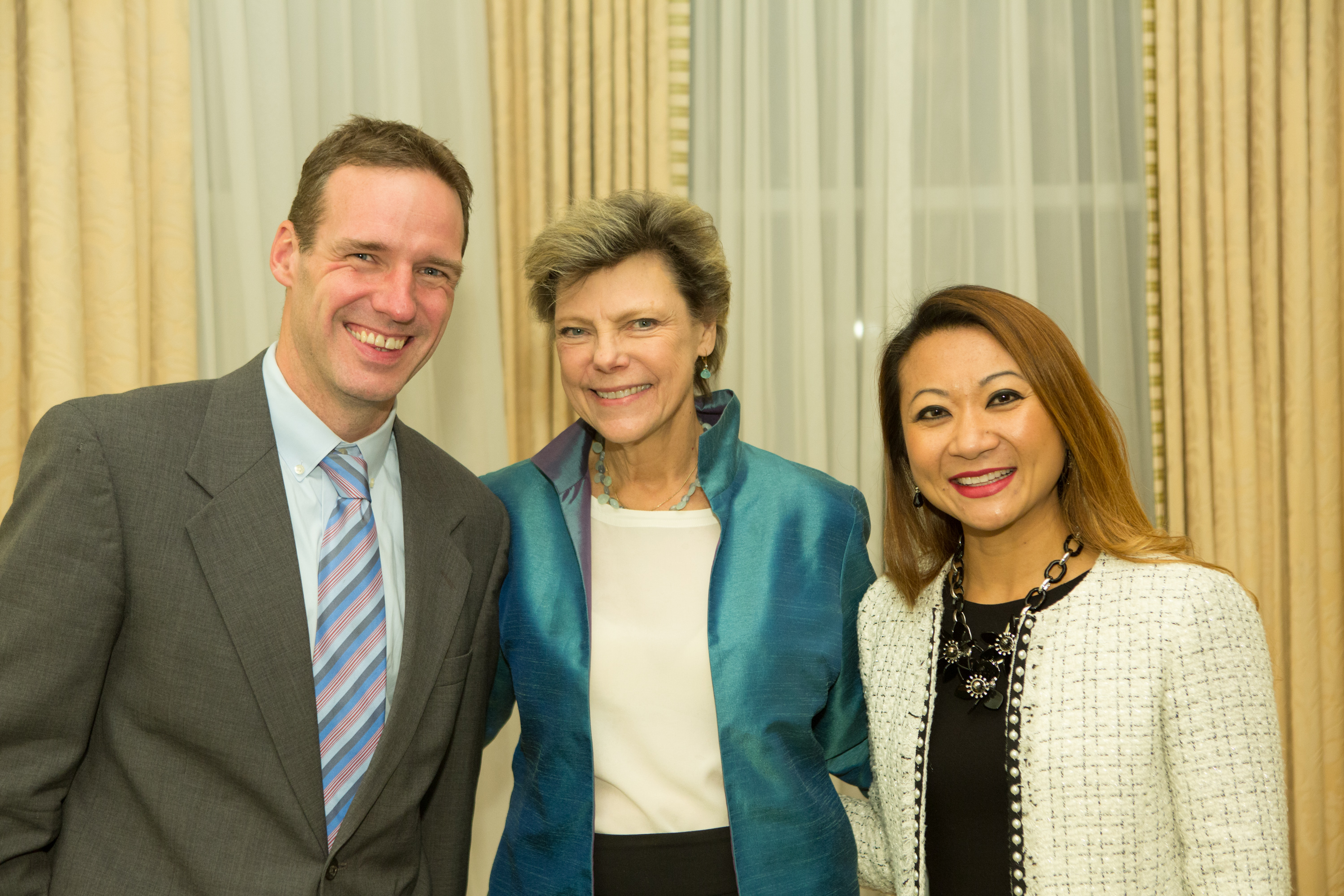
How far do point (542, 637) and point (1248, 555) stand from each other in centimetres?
210

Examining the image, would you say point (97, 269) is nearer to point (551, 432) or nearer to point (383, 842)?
point (551, 432)

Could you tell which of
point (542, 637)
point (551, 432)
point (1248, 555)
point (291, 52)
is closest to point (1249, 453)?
point (1248, 555)

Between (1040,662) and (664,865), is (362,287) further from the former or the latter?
(1040,662)

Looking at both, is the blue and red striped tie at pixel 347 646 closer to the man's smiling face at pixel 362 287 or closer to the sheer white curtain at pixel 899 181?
the man's smiling face at pixel 362 287

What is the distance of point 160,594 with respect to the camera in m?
1.28

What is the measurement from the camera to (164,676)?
50.5 inches

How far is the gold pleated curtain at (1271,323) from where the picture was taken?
2.74m

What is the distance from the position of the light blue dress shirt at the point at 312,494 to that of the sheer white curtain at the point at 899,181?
1.51 meters

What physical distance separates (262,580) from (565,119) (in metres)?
1.82

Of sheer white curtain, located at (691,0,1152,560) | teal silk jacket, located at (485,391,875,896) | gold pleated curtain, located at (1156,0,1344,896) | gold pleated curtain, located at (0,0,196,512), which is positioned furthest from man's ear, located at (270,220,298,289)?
gold pleated curtain, located at (1156,0,1344,896)

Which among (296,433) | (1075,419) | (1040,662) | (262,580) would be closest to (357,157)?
(296,433)

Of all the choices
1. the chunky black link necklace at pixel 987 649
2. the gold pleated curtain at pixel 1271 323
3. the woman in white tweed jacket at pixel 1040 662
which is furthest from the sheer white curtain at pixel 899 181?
the chunky black link necklace at pixel 987 649

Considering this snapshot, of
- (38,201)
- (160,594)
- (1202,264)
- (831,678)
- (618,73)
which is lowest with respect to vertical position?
(831,678)

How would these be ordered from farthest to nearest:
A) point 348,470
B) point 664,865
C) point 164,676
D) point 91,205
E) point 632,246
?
point 91,205 < point 632,246 < point 664,865 < point 348,470 < point 164,676
